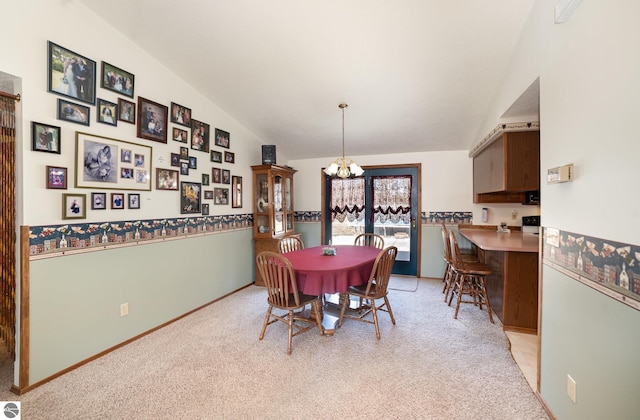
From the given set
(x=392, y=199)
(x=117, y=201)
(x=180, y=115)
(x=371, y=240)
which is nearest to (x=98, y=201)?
(x=117, y=201)

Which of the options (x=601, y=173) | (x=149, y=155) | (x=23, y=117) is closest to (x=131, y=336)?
(x=149, y=155)

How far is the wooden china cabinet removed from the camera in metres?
→ 4.28

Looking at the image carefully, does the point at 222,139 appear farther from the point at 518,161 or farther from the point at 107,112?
the point at 518,161

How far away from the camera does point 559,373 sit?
5.20 feet

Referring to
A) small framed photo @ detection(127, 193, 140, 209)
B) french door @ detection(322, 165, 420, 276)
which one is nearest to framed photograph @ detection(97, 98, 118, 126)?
small framed photo @ detection(127, 193, 140, 209)

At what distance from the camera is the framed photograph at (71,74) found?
2.04 metres

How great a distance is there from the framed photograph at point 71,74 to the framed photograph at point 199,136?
1.07 m

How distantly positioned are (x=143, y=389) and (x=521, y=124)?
4078mm

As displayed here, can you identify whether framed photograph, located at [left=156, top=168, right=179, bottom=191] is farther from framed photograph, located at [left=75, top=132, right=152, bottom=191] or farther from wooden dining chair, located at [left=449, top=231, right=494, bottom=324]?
wooden dining chair, located at [left=449, top=231, right=494, bottom=324]

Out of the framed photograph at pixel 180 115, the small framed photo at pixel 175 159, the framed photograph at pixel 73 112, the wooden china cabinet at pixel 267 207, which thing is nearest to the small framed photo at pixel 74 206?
the framed photograph at pixel 73 112

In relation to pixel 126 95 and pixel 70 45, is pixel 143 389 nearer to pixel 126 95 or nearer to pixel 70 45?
pixel 126 95

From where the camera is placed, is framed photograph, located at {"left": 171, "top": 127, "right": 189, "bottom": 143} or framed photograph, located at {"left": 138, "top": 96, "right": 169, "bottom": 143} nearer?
framed photograph, located at {"left": 138, "top": 96, "right": 169, "bottom": 143}

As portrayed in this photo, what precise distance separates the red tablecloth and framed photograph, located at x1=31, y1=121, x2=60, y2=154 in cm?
204

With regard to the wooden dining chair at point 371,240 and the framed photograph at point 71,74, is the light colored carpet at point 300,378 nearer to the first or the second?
the wooden dining chair at point 371,240
